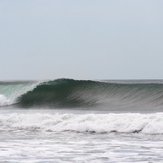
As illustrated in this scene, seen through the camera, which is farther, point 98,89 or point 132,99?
point 98,89

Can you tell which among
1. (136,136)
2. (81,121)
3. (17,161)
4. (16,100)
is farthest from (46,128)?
(16,100)

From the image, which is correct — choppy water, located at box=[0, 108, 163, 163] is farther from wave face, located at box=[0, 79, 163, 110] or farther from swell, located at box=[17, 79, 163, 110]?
swell, located at box=[17, 79, 163, 110]

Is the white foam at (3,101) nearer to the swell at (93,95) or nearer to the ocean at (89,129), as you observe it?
the ocean at (89,129)

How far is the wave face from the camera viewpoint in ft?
73.7

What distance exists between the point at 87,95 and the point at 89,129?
11.3m

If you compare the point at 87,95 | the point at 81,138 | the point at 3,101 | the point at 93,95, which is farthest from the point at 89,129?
the point at 3,101

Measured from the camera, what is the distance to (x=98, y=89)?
26094mm

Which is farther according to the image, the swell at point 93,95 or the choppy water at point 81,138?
the swell at point 93,95

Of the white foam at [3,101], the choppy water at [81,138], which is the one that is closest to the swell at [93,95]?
the white foam at [3,101]

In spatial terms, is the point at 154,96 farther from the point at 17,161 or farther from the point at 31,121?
the point at 17,161

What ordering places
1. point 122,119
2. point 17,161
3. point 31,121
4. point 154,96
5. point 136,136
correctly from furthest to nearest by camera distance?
point 154,96 → point 31,121 → point 122,119 → point 136,136 → point 17,161

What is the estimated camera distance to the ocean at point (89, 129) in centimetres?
971

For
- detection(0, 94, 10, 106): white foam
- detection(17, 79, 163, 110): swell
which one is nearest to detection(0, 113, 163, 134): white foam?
detection(17, 79, 163, 110): swell

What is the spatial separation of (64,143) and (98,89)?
14855 mm
